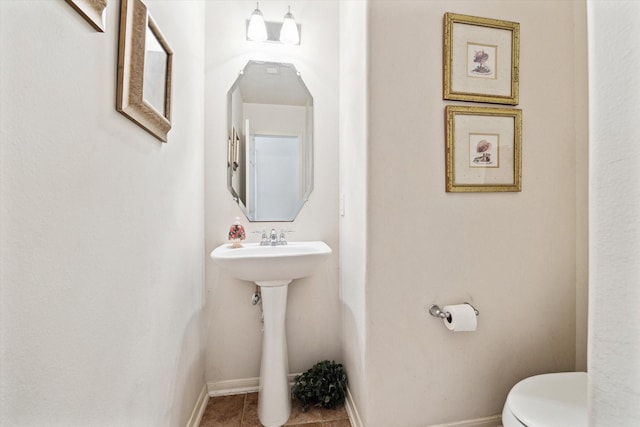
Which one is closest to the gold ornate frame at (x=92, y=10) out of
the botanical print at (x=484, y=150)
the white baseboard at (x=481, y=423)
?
the botanical print at (x=484, y=150)

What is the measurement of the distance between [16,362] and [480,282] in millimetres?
1502

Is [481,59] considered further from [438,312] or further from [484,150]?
[438,312]

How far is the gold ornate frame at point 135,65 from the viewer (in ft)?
2.36

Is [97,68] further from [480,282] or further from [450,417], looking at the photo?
[450,417]

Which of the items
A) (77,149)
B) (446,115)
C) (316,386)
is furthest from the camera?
(316,386)

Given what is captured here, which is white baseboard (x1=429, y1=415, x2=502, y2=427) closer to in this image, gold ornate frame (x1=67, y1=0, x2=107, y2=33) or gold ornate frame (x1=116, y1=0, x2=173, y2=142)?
gold ornate frame (x1=116, y1=0, x2=173, y2=142)

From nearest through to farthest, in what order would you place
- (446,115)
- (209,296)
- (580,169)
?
1. (446,115)
2. (580,169)
3. (209,296)

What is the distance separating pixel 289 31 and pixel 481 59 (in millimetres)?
1062

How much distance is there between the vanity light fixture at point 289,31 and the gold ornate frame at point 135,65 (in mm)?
885

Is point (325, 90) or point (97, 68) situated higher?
point (325, 90)

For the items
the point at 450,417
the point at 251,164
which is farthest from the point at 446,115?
the point at 450,417

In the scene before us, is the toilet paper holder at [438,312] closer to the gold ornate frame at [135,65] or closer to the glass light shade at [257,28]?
the gold ornate frame at [135,65]

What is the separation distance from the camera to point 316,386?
4.91 feet

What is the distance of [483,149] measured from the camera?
127 cm
